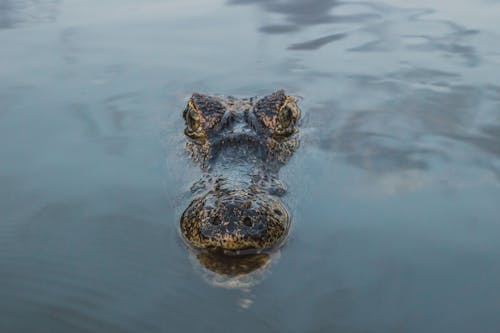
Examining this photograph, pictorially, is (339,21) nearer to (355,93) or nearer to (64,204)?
(355,93)

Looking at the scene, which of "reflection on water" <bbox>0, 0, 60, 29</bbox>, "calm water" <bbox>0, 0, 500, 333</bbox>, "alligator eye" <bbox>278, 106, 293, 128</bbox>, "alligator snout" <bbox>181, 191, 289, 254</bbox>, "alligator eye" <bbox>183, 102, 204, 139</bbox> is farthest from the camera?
"reflection on water" <bbox>0, 0, 60, 29</bbox>

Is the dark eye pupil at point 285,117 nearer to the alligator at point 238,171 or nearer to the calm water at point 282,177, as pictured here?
the alligator at point 238,171

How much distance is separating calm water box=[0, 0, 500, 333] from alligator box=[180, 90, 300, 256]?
0.52 feet

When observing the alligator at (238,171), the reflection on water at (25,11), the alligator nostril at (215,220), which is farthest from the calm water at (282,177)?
the reflection on water at (25,11)

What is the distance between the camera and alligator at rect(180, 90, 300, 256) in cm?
354

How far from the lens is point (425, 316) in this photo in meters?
3.26

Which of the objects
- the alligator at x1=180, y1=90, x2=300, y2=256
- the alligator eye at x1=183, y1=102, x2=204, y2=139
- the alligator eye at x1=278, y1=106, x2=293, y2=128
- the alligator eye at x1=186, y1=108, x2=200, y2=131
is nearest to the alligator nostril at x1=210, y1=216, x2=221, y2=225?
the alligator at x1=180, y1=90, x2=300, y2=256

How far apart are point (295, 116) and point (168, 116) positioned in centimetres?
148

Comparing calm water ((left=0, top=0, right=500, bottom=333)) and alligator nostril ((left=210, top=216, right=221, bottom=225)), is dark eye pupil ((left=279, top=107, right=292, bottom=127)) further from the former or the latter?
alligator nostril ((left=210, top=216, right=221, bottom=225))

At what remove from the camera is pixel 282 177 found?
4559mm

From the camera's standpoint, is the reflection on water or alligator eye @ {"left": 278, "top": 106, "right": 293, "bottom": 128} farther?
the reflection on water

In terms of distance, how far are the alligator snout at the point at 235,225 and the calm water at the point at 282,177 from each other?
0.16 meters

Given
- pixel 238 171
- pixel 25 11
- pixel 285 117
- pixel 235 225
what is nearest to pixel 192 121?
pixel 285 117

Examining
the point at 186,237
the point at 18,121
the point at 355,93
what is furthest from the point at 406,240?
the point at 18,121
